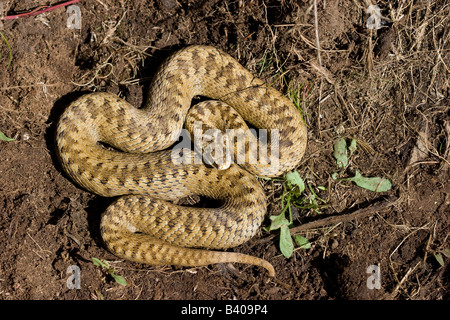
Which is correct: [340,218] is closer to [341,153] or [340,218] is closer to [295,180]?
[295,180]

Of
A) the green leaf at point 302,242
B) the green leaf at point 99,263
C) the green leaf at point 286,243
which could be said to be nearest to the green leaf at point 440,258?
the green leaf at point 302,242

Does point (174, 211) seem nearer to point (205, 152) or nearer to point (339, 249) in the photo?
point (205, 152)

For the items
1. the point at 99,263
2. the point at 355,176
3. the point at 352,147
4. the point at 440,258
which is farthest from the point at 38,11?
the point at 440,258

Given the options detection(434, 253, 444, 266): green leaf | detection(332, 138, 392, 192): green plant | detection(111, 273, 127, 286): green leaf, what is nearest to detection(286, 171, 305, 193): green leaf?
detection(332, 138, 392, 192): green plant

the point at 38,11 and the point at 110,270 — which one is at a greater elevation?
the point at 38,11

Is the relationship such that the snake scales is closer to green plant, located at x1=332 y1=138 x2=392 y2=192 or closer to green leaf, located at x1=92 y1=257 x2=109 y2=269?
green leaf, located at x1=92 y1=257 x2=109 y2=269

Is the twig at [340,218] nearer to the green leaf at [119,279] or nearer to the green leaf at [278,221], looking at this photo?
the green leaf at [278,221]
